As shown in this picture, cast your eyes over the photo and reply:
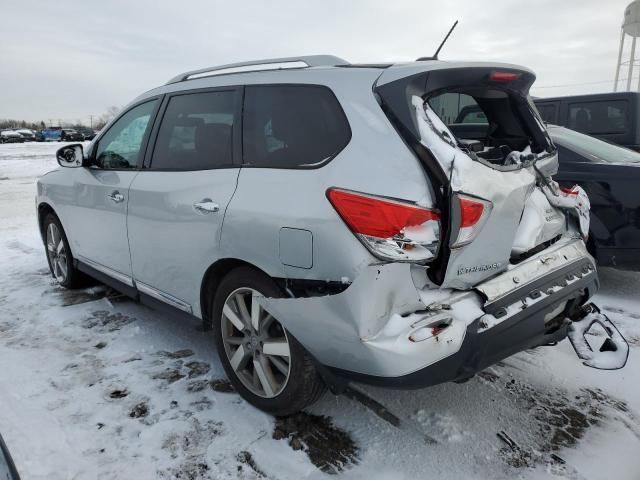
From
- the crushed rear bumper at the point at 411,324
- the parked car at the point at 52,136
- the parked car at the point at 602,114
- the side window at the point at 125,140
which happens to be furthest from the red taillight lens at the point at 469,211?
the parked car at the point at 52,136

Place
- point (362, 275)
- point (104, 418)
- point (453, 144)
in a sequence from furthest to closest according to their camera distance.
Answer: point (104, 418)
point (453, 144)
point (362, 275)

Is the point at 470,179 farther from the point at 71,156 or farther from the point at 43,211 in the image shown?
the point at 43,211

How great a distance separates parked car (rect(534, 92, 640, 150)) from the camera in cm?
702

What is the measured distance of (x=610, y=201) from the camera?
4.35m

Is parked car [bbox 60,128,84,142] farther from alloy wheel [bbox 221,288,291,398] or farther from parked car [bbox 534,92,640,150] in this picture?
alloy wheel [bbox 221,288,291,398]

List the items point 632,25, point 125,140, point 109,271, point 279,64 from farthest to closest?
1. point 632,25
2. point 109,271
3. point 125,140
4. point 279,64

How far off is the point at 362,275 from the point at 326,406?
1104mm

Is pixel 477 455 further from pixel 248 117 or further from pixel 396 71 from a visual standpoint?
pixel 248 117

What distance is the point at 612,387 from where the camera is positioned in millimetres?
2986

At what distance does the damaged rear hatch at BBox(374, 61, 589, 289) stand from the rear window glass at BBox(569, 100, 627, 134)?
5.31 metres

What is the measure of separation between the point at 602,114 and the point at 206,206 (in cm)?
671

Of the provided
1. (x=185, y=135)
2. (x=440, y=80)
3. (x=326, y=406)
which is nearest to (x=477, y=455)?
(x=326, y=406)

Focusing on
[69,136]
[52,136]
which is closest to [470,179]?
[69,136]

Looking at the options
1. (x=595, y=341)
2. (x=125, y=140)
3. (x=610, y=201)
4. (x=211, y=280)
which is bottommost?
(x=595, y=341)
